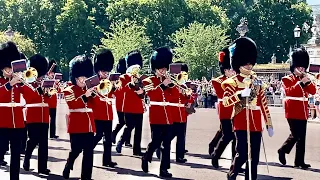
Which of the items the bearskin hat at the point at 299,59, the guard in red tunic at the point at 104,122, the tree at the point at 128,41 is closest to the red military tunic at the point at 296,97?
the bearskin hat at the point at 299,59

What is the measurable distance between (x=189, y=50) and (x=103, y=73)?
33719mm

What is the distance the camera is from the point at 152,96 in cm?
851

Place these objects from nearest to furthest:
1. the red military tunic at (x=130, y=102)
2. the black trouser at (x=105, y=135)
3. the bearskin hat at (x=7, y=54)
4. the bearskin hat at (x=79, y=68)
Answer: the bearskin hat at (x=7, y=54)
the bearskin hat at (x=79, y=68)
the black trouser at (x=105, y=135)
the red military tunic at (x=130, y=102)

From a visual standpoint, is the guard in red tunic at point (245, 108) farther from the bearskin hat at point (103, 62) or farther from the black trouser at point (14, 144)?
the bearskin hat at point (103, 62)

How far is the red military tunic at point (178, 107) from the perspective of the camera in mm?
8766

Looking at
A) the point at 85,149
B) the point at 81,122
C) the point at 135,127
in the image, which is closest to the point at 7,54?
the point at 81,122

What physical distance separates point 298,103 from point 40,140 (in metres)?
3.53

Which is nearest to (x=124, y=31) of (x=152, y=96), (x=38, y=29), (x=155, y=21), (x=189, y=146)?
(x=155, y=21)

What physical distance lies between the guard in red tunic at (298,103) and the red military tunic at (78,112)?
9.66ft

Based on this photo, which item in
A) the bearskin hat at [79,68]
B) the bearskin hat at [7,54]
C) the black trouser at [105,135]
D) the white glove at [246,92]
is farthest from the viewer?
the black trouser at [105,135]

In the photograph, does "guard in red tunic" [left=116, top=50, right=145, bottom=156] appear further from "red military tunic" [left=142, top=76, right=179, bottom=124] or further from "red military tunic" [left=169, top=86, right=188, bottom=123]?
"red military tunic" [left=142, top=76, right=179, bottom=124]

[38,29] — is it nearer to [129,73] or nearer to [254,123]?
[129,73]

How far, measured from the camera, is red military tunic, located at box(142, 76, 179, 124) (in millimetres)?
8453

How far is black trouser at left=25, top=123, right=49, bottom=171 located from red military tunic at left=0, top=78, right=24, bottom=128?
1213 mm
